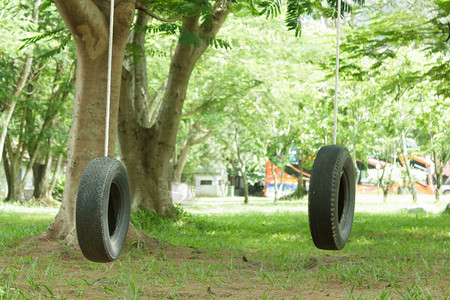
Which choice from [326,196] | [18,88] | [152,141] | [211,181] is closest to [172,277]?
[326,196]

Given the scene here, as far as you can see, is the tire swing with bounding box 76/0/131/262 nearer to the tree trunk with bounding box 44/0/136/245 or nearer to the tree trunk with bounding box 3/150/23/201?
the tree trunk with bounding box 44/0/136/245

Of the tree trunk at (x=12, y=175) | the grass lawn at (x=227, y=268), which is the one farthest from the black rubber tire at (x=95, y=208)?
the tree trunk at (x=12, y=175)

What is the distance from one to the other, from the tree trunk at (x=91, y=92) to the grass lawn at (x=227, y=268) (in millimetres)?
635

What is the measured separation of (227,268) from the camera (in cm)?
553

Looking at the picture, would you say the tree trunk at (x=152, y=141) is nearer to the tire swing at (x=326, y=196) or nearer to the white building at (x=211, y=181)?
the tire swing at (x=326, y=196)

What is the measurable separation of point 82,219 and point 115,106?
346cm

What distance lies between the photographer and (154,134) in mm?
9242

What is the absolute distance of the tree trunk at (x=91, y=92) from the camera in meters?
6.00

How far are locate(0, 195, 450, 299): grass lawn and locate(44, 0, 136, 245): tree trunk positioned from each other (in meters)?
0.63

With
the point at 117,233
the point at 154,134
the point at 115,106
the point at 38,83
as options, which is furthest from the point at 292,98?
the point at 117,233

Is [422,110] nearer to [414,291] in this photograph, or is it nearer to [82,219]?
[414,291]

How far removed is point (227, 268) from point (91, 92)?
262 centimetres

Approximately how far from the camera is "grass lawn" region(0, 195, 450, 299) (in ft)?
13.6

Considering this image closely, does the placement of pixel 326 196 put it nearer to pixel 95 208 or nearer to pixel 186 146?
pixel 95 208
